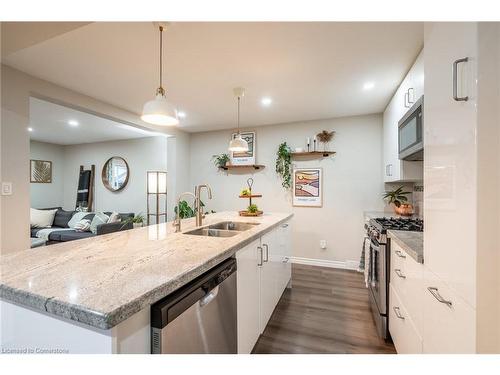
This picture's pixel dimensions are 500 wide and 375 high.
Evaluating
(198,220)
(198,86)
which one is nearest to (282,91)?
(198,86)

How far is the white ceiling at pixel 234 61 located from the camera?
1.63 metres

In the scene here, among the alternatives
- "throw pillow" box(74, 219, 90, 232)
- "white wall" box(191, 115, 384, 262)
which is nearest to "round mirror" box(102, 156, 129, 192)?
"throw pillow" box(74, 219, 90, 232)

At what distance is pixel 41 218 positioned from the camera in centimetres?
479

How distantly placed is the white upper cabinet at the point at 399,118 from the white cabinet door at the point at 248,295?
5.82ft

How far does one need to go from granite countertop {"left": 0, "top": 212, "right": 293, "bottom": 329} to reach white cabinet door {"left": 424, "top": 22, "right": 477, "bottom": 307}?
3.18 ft

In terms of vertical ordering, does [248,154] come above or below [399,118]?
below

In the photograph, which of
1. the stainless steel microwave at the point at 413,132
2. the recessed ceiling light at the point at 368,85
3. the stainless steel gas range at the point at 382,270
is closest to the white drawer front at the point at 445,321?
the stainless steel gas range at the point at 382,270

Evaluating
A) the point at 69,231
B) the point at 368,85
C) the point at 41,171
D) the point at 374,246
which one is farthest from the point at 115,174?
the point at 374,246

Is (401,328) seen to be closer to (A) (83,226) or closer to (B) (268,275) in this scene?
(B) (268,275)

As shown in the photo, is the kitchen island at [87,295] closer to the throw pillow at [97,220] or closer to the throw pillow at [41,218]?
the throw pillow at [97,220]

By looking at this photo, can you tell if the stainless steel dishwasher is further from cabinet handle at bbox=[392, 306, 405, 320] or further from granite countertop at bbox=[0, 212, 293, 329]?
cabinet handle at bbox=[392, 306, 405, 320]

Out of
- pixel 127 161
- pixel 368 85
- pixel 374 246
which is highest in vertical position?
pixel 368 85

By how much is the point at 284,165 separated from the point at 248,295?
2.71 meters
